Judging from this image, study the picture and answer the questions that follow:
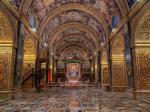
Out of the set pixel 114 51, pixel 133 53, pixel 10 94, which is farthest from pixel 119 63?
pixel 10 94

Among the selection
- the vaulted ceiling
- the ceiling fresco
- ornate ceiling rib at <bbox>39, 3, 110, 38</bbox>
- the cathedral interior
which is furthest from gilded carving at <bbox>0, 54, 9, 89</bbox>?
ornate ceiling rib at <bbox>39, 3, 110, 38</bbox>

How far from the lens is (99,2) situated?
48.4 feet

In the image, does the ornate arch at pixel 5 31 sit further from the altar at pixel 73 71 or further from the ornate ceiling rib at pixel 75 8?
the altar at pixel 73 71

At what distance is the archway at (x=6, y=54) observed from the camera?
29.8 ft

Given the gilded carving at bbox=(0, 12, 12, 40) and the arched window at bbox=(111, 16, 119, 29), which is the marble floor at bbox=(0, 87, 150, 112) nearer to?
the gilded carving at bbox=(0, 12, 12, 40)

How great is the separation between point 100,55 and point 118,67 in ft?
20.7

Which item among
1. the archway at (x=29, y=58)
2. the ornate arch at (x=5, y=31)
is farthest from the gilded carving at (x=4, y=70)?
the archway at (x=29, y=58)

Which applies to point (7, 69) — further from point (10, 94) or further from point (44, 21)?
point (44, 21)

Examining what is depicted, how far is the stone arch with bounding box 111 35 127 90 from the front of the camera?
1467 centimetres

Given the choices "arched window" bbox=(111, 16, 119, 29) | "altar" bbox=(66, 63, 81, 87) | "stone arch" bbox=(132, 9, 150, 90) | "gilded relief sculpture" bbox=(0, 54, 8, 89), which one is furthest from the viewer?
"altar" bbox=(66, 63, 81, 87)

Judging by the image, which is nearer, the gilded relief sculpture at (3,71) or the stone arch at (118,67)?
the gilded relief sculpture at (3,71)

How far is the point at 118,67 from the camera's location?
1497cm

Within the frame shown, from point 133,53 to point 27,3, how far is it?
27.5 ft

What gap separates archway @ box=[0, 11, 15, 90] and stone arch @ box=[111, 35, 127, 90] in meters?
9.25
